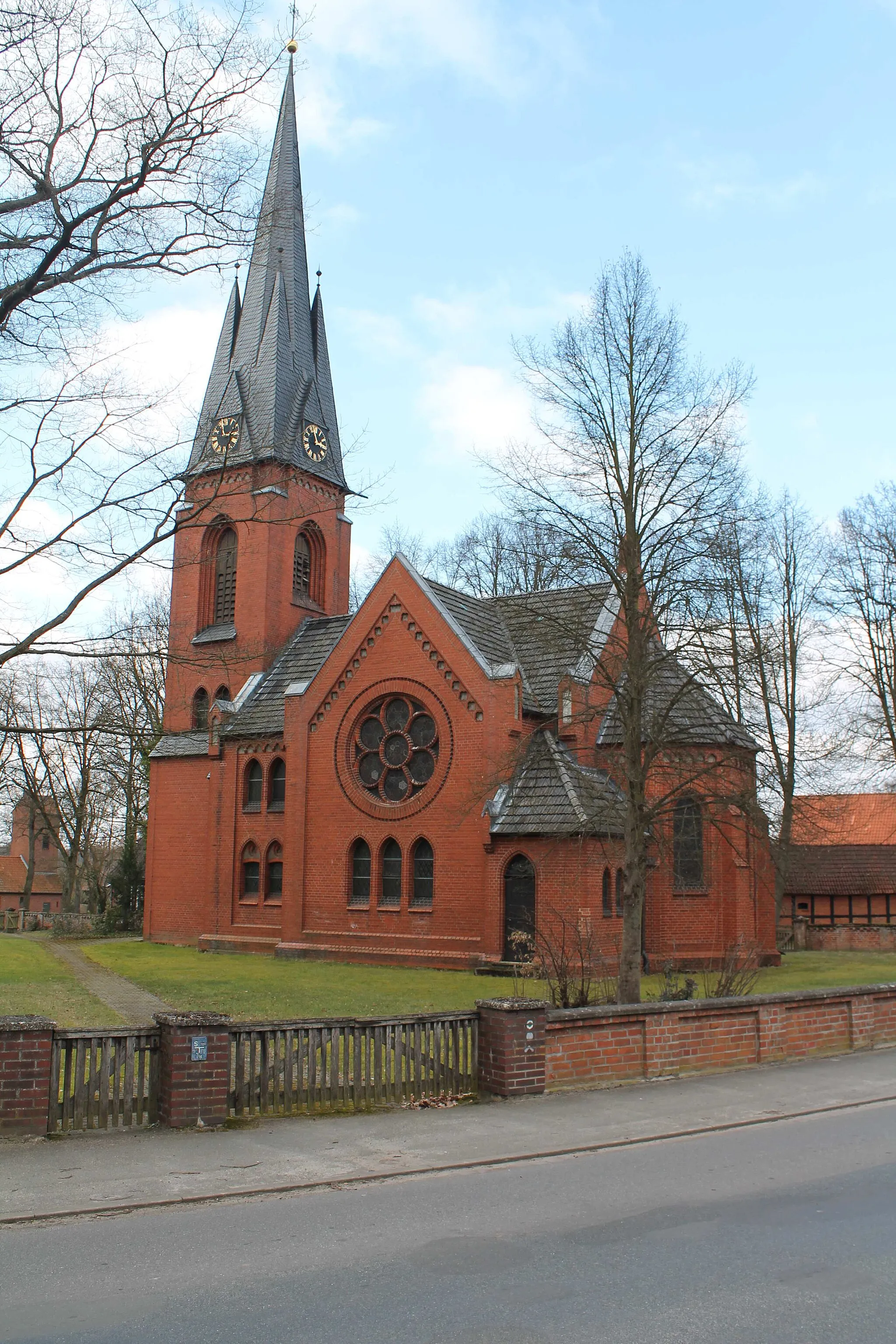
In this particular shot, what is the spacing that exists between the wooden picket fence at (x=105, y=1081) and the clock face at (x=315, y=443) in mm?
28728

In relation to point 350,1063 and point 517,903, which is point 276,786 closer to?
point 517,903

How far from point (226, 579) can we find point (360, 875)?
12397 millimetres

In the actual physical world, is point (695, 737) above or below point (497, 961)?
above

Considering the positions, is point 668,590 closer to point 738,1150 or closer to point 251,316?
point 738,1150

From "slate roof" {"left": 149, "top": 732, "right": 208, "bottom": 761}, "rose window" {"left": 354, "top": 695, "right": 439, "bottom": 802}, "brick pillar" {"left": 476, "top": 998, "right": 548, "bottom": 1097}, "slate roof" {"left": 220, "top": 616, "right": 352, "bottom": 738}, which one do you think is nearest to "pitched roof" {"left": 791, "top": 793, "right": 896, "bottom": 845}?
"rose window" {"left": 354, "top": 695, "right": 439, "bottom": 802}

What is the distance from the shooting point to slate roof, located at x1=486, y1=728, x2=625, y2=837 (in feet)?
79.9

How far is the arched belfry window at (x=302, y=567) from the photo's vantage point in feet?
119

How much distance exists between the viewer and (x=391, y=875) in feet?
92.8

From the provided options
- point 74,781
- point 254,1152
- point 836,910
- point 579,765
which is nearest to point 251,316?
point 579,765

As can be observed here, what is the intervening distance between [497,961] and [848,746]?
31.6 feet

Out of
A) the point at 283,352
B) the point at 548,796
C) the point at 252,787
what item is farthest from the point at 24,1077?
the point at 283,352

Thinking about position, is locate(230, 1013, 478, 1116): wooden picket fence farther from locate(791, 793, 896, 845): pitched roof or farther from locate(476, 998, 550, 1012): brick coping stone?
locate(791, 793, 896, 845): pitched roof

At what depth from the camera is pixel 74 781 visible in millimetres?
50594

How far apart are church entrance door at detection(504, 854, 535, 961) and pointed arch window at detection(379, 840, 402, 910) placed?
3.47 metres
